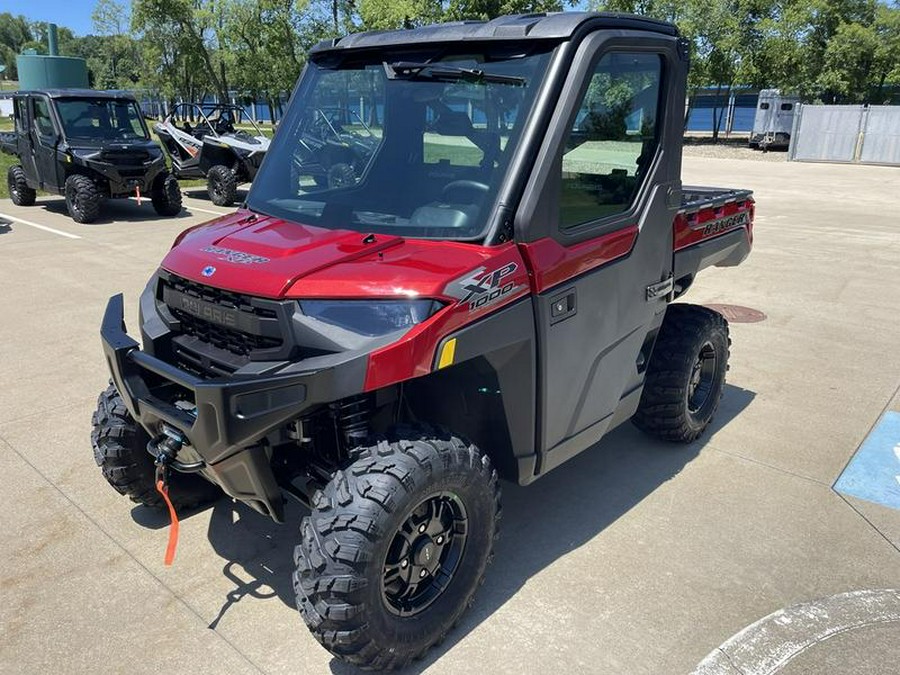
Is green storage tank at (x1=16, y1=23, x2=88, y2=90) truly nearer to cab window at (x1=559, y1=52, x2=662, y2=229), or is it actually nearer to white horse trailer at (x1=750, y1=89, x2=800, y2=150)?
white horse trailer at (x1=750, y1=89, x2=800, y2=150)

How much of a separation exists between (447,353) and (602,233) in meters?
1.05

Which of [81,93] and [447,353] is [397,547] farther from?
[81,93]

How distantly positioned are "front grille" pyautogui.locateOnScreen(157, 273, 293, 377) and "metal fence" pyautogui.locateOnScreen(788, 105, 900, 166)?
29089 mm

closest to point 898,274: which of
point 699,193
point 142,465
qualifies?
point 699,193

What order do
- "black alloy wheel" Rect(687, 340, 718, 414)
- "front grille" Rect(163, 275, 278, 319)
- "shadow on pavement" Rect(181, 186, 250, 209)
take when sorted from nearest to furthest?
"front grille" Rect(163, 275, 278, 319), "black alloy wheel" Rect(687, 340, 718, 414), "shadow on pavement" Rect(181, 186, 250, 209)

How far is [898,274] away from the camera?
9.20 meters

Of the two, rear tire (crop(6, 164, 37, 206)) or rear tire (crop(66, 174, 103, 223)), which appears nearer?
rear tire (crop(66, 174, 103, 223))

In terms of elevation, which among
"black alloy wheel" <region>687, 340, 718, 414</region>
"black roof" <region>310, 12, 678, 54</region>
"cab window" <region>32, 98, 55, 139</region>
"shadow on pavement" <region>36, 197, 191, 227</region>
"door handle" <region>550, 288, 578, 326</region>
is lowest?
"shadow on pavement" <region>36, 197, 191, 227</region>

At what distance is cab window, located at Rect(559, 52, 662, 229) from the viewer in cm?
301

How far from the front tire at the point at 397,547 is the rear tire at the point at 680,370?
1666mm

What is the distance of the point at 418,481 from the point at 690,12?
36.8 metres

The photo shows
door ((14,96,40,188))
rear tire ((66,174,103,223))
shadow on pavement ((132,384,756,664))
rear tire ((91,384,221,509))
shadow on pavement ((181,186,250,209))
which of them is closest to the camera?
shadow on pavement ((132,384,756,664))

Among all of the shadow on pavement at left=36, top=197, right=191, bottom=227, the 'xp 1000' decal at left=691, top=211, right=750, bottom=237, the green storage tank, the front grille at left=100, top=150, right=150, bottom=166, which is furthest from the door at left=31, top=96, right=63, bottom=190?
the green storage tank

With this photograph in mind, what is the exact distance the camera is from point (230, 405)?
7.70 feet
